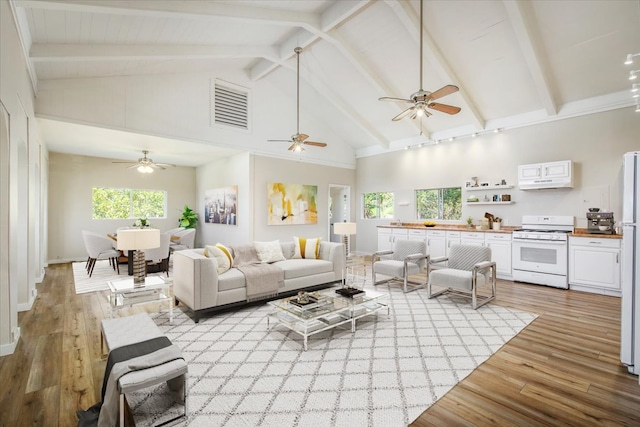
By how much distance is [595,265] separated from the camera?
193 inches

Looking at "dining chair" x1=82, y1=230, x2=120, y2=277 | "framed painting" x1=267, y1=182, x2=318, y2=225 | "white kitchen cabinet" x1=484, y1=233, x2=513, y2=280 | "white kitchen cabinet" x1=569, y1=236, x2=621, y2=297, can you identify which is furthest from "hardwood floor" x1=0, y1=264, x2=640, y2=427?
"framed painting" x1=267, y1=182, x2=318, y2=225

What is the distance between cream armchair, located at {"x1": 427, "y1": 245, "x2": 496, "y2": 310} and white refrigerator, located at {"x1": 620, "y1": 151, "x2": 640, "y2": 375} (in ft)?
5.41

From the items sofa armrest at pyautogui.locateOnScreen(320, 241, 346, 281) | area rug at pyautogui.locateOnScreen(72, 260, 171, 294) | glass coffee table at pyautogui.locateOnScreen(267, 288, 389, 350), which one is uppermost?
sofa armrest at pyautogui.locateOnScreen(320, 241, 346, 281)

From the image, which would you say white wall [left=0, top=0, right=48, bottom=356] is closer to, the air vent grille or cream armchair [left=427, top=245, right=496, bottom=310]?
the air vent grille

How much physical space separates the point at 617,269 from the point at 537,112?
3162 millimetres

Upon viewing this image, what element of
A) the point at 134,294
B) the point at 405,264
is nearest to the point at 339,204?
the point at 405,264

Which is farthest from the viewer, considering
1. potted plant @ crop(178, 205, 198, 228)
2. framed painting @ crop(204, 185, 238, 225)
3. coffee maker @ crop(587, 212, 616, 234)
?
potted plant @ crop(178, 205, 198, 228)

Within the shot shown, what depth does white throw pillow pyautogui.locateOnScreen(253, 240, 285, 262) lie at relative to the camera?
4977 millimetres

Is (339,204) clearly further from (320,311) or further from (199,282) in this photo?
(320,311)

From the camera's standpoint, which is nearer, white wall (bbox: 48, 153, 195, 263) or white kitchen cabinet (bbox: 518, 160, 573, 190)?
white kitchen cabinet (bbox: 518, 160, 573, 190)

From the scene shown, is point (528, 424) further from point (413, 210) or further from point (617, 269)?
point (413, 210)

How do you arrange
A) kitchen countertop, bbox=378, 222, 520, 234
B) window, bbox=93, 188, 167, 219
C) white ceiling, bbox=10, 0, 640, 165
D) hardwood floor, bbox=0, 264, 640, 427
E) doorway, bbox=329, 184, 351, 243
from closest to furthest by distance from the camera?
hardwood floor, bbox=0, 264, 640, 427 < white ceiling, bbox=10, 0, 640, 165 < kitchen countertop, bbox=378, 222, 520, 234 < window, bbox=93, 188, 167, 219 < doorway, bbox=329, 184, 351, 243

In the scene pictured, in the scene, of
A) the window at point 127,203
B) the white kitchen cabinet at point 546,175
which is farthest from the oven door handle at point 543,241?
the window at point 127,203

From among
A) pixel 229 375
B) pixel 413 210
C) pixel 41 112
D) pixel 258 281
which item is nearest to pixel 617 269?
pixel 413 210
